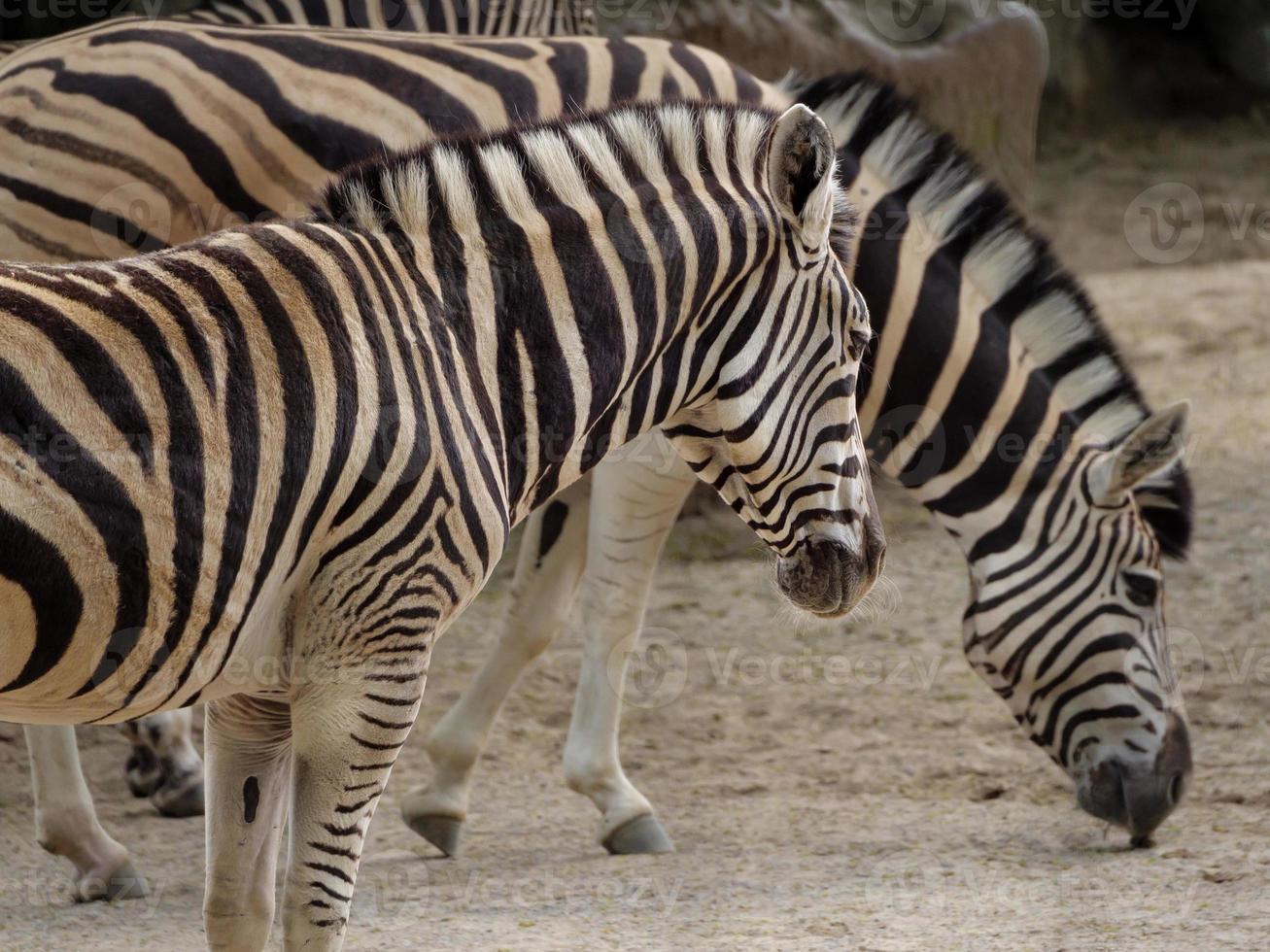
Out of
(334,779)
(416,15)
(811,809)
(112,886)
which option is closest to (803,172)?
(334,779)

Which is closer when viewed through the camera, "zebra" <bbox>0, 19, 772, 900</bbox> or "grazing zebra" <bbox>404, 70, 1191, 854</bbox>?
"zebra" <bbox>0, 19, 772, 900</bbox>

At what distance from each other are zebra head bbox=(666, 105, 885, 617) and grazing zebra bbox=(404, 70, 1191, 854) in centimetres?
194

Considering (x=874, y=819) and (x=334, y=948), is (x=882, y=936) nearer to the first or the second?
(x=874, y=819)

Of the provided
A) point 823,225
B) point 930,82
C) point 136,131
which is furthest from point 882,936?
point 930,82

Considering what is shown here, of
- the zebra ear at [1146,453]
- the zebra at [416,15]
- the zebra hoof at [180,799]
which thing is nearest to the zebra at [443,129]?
the zebra ear at [1146,453]

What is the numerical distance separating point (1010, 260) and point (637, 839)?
8.61 feet

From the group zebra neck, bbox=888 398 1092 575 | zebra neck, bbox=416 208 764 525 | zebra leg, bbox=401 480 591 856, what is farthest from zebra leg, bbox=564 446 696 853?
zebra neck, bbox=416 208 764 525

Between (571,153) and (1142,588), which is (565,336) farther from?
(1142,588)

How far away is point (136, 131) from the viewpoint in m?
5.64

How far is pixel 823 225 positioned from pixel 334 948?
2.09 meters

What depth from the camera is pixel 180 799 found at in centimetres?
620

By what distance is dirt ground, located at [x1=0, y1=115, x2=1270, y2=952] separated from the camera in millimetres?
4852

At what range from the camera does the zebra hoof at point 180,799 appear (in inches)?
244

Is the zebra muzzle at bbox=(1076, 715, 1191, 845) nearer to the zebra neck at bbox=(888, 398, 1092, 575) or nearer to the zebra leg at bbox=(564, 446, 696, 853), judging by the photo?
the zebra neck at bbox=(888, 398, 1092, 575)
